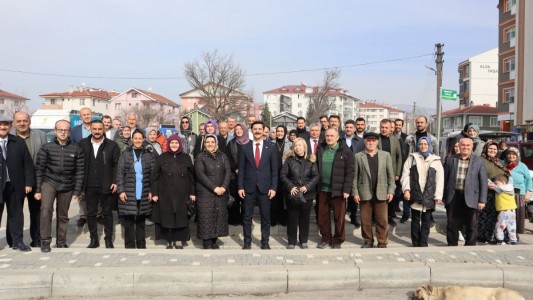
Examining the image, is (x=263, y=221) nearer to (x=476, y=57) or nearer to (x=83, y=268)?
(x=83, y=268)

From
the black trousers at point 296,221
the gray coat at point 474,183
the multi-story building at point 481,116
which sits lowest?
the black trousers at point 296,221

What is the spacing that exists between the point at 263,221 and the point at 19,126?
383 cm

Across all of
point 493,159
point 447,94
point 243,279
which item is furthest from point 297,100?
point 243,279

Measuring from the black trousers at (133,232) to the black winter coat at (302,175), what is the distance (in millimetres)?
2296

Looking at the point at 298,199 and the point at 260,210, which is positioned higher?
the point at 298,199

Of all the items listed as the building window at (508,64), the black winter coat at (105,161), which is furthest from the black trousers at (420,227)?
the building window at (508,64)

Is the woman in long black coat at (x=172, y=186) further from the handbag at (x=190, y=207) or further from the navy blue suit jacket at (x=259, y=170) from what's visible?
the navy blue suit jacket at (x=259, y=170)

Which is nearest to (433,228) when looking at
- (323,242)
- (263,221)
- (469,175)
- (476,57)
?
(469,175)

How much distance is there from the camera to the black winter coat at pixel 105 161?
249 inches

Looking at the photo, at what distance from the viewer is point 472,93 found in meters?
64.4

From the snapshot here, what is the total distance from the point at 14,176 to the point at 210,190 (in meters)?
2.72

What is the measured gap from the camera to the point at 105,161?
20.9ft

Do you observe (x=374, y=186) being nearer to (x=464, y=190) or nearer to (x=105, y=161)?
(x=464, y=190)

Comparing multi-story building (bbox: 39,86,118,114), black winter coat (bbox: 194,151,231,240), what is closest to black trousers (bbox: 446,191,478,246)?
black winter coat (bbox: 194,151,231,240)
